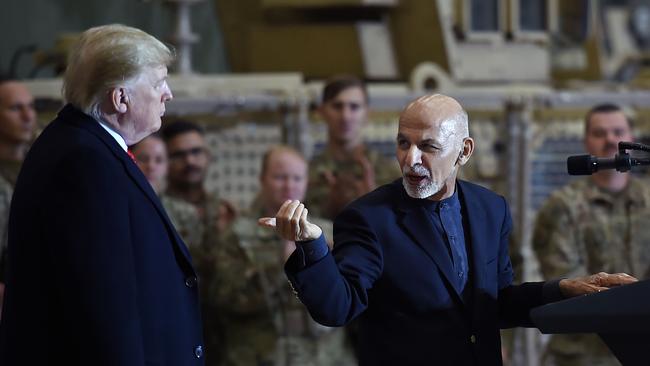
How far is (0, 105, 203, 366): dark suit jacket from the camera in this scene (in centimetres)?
309

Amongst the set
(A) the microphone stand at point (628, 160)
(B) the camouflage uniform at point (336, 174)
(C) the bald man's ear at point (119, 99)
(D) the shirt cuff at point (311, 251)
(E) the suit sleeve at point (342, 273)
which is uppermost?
(C) the bald man's ear at point (119, 99)

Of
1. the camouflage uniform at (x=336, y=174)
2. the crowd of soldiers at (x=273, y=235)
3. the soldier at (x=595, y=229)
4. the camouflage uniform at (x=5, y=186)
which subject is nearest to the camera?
the camouflage uniform at (x=5, y=186)

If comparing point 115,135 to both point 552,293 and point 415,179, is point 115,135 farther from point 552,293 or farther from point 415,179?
point 552,293

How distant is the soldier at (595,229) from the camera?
5.96m

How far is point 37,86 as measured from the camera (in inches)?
273

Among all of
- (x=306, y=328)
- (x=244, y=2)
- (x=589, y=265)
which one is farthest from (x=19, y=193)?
(x=244, y=2)

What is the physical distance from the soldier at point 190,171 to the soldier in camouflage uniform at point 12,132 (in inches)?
24.8

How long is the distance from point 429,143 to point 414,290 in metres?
0.37

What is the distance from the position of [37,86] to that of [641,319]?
4.63 metres

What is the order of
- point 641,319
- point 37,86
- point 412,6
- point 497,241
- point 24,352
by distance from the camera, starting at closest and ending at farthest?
point 641,319 → point 24,352 → point 497,241 → point 37,86 → point 412,6

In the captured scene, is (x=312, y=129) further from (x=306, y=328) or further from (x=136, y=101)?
(x=136, y=101)

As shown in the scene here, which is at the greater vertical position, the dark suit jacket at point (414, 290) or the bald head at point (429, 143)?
the bald head at point (429, 143)

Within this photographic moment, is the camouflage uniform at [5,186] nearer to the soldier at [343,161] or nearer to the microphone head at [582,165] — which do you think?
the soldier at [343,161]

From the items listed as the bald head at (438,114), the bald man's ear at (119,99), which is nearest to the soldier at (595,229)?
the bald head at (438,114)
